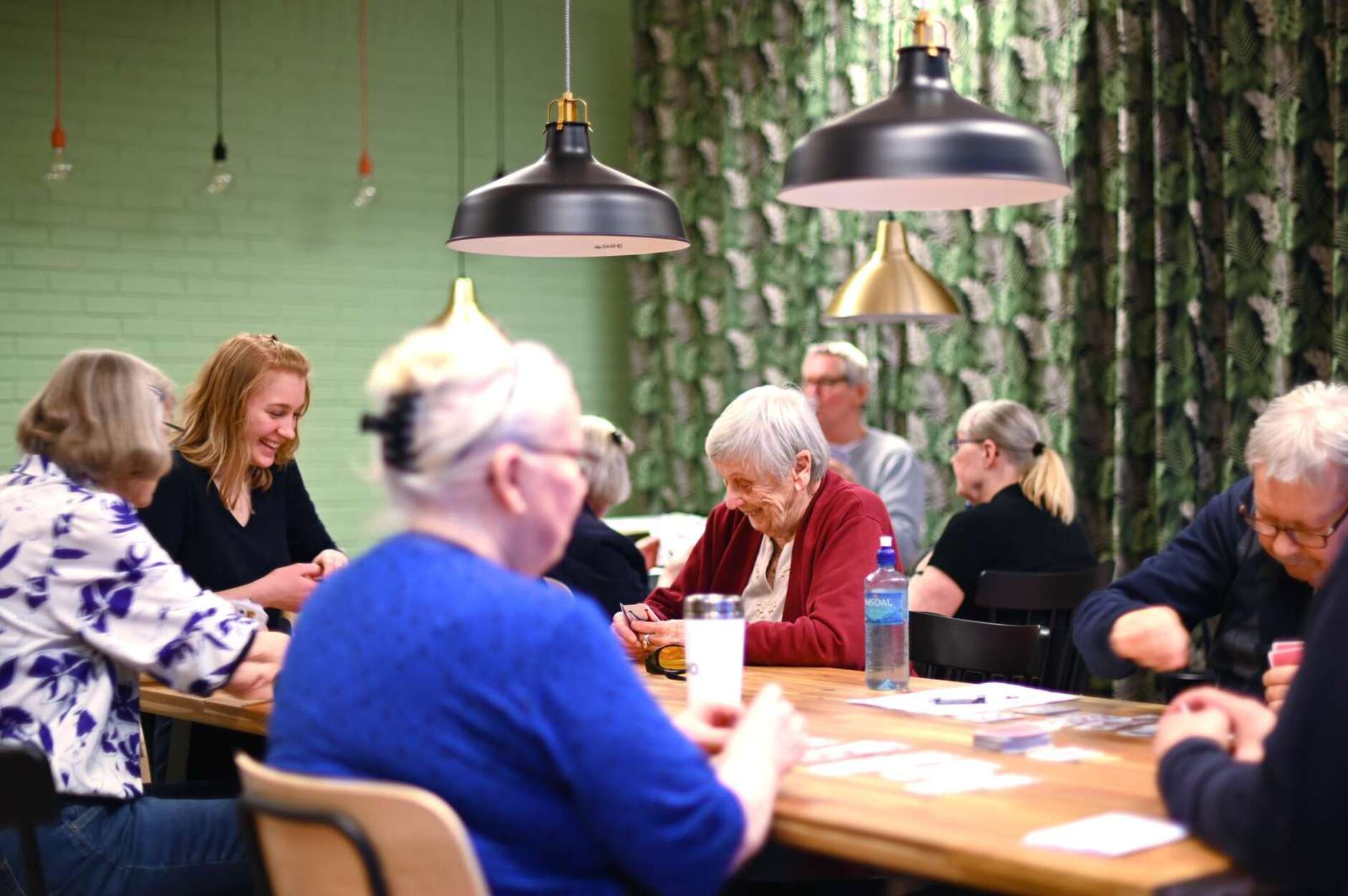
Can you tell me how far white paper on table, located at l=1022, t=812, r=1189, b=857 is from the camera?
1601 mm

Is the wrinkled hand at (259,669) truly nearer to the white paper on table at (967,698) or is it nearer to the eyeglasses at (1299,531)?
the white paper on table at (967,698)

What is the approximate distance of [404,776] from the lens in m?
1.56

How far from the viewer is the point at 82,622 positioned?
2.38 meters

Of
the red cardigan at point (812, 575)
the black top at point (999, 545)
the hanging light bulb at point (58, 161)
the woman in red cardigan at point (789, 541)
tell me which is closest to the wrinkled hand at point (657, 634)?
the woman in red cardigan at point (789, 541)

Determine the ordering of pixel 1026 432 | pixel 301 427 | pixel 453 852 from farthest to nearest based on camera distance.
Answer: pixel 301 427, pixel 1026 432, pixel 453 852

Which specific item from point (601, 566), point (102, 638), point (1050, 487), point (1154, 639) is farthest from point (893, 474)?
point (102, 638)

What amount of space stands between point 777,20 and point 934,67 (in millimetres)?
4551

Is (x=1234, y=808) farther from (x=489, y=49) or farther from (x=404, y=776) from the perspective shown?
(x=489, y=49)

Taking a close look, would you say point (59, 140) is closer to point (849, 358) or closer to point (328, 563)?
point (849, 358)

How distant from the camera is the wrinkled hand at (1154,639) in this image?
2420mm

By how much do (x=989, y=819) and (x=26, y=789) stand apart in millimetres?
1254

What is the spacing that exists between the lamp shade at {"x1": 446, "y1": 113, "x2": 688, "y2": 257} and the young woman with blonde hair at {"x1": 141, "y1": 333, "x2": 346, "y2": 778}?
25.0 inches

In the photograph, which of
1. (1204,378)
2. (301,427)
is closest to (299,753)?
(1204,378)

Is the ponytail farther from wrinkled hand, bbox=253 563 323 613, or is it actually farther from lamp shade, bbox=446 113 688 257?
wrinkled hand, bbox=253 563 323 613
